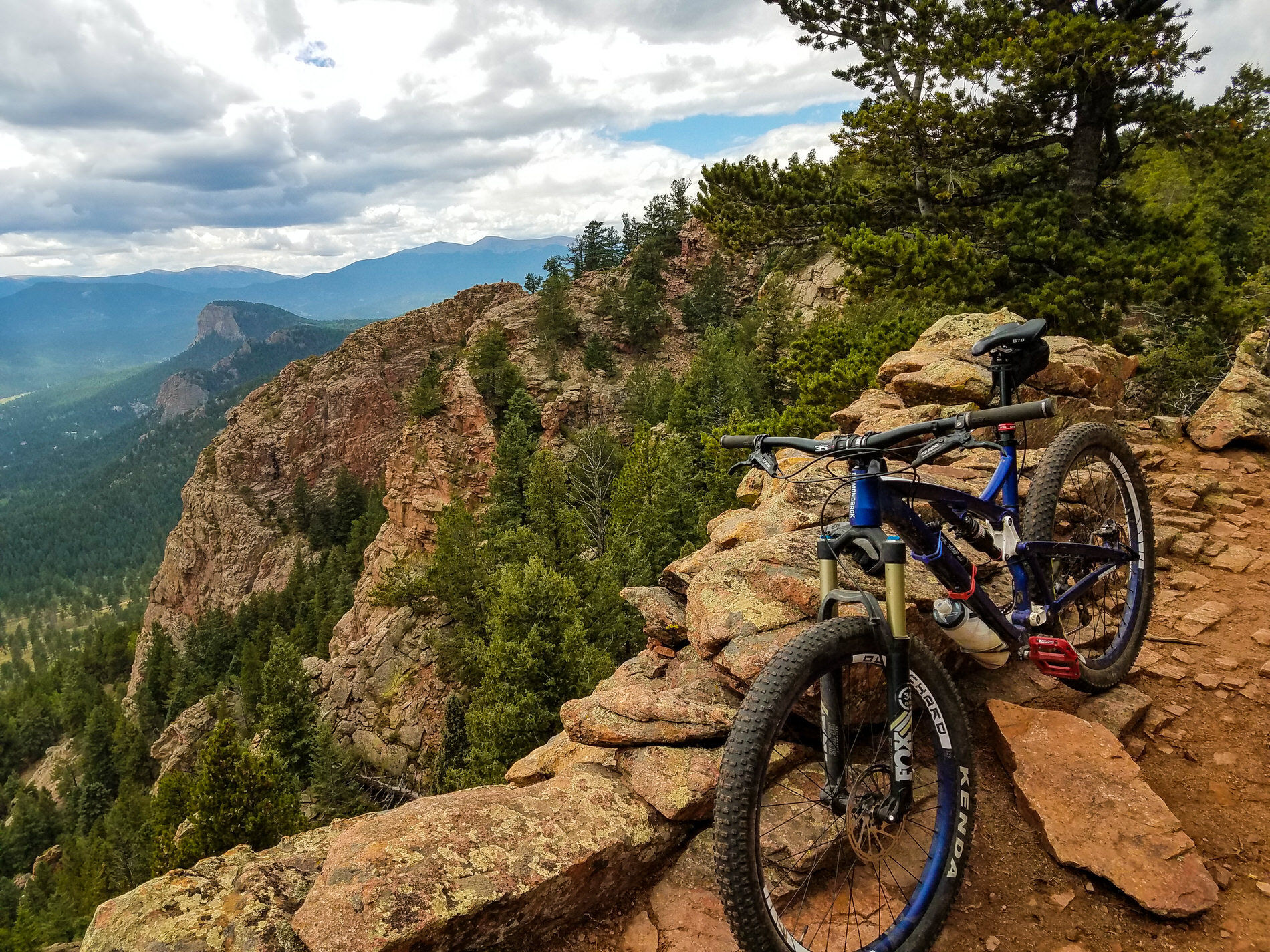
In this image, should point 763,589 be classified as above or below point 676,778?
above

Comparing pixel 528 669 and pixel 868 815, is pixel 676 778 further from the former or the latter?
pixel 528 669

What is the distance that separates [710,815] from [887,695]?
145 centimetres

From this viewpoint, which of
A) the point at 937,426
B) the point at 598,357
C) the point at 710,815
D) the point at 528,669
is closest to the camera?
the point at 937,426

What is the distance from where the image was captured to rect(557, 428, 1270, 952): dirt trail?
9.68 feet

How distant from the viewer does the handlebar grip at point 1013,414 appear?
2.91 m

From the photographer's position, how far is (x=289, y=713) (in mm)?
24734

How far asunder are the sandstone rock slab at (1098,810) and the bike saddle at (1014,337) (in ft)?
7.46

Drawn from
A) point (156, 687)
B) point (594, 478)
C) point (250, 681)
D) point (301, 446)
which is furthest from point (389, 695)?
point (156, 687)

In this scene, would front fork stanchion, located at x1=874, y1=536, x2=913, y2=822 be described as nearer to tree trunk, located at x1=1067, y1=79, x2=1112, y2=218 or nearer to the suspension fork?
the suspension fork

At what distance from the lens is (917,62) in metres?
12.9

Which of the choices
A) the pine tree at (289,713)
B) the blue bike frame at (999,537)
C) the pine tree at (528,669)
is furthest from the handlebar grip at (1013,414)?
the pine tree at (289,713)

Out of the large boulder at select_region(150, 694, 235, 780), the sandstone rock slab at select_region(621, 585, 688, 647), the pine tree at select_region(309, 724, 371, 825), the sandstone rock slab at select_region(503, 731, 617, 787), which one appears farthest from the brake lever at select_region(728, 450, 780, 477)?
the large boulder at select_region(150, 694, 235, 780)

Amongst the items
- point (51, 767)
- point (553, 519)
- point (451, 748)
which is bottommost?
point (51, 767)

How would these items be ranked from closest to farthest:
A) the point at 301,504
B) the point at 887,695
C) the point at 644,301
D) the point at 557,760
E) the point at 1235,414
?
the point at 887,695, the point at 557,760, the point at 1235,414, the point at 644,301, the point at 301,504
